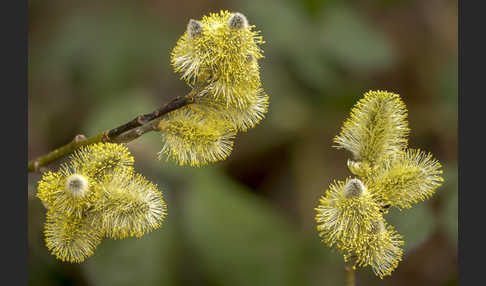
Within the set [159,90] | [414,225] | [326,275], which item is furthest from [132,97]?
[414,225]

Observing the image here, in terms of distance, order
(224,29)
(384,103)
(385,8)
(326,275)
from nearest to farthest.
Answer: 1. (224,29)
2. (384,103)
3. (326,275)
4. (385,8)

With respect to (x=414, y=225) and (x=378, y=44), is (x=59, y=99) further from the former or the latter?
(x=414, y=225)

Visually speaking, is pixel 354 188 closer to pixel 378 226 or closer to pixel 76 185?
pixel 378 226

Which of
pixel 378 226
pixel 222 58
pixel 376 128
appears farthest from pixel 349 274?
pixel 222 58

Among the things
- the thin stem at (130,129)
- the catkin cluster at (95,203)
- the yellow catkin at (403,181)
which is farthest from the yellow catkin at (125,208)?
the yellow catkin at (403,181)

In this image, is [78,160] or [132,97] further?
[132,97]
